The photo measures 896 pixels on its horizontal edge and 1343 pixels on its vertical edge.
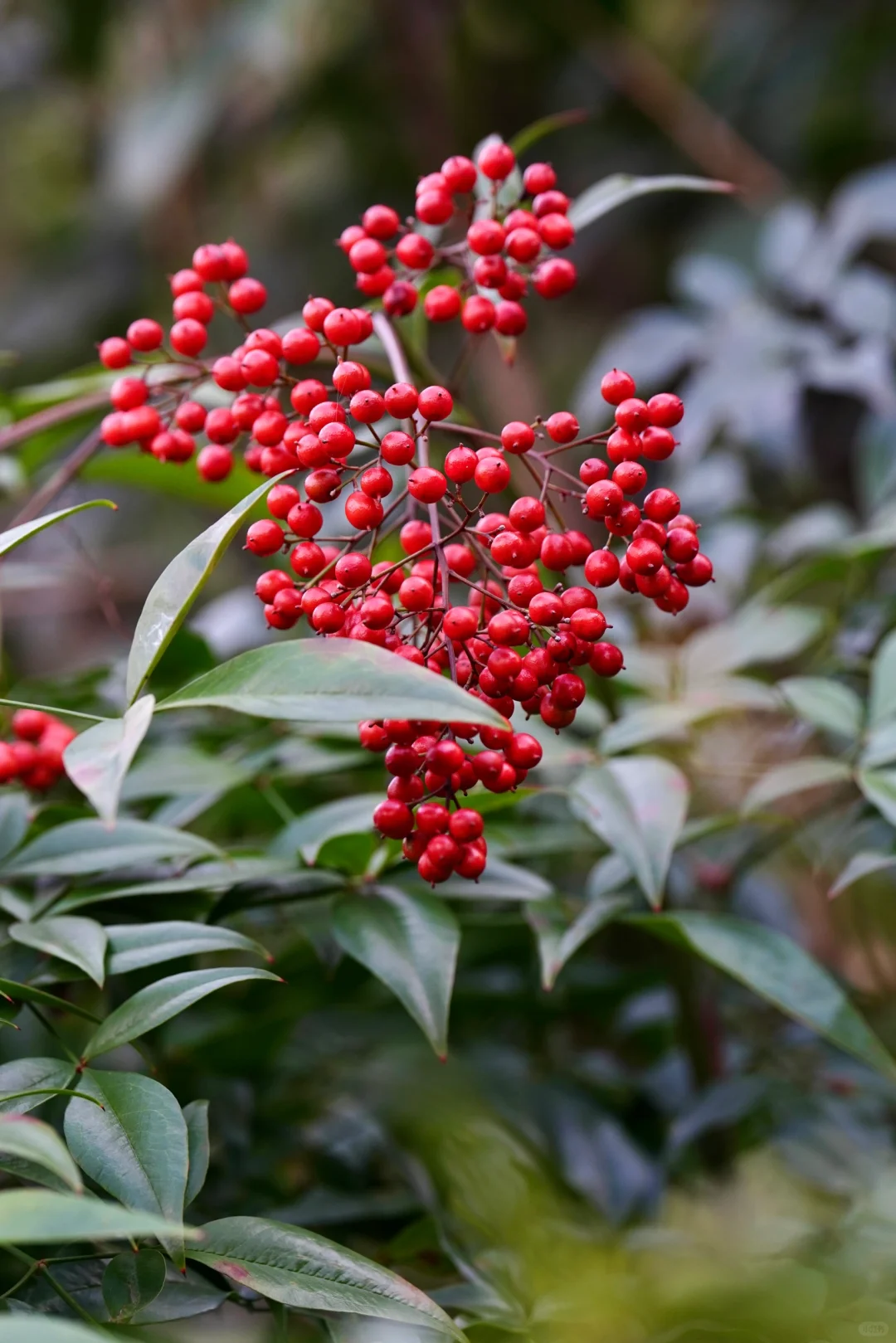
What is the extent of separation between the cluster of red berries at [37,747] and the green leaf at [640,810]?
32 centimetres

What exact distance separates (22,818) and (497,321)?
37 centimetres

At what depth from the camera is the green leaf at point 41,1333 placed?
0.30m

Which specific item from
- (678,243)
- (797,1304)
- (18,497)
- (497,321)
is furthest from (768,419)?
(678,243)

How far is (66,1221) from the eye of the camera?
32 cm

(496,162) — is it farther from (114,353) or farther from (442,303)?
(114,353)

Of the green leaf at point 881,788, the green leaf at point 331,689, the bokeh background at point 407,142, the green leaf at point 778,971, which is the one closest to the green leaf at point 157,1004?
the green leaf at point 331,689

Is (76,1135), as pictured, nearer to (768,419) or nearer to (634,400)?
(634,400)

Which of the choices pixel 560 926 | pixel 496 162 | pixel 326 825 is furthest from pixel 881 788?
pixel 496 162

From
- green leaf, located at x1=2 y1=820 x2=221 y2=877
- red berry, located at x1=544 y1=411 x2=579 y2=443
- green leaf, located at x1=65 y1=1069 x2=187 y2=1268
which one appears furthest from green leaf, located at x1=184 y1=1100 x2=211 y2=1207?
red berry, located at x1=544 y1=411 x2=579 y2=443

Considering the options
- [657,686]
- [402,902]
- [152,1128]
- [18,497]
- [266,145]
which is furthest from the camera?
[266,145]

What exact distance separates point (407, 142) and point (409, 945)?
1.81 metres

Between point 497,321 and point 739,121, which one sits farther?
point 739,121

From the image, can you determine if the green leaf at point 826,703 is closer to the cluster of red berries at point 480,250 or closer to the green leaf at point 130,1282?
the cluster of red berries at point 480,250

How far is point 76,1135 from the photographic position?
0.45m
